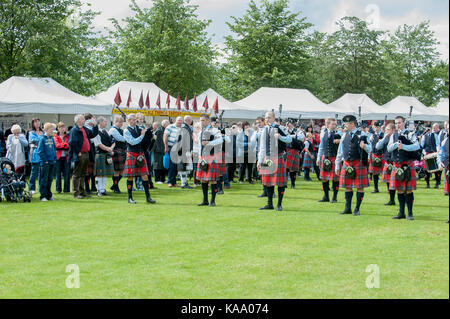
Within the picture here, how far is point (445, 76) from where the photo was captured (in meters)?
1.83

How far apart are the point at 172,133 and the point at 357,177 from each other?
18.0 ft

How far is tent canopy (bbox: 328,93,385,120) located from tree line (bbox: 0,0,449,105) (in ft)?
11.5

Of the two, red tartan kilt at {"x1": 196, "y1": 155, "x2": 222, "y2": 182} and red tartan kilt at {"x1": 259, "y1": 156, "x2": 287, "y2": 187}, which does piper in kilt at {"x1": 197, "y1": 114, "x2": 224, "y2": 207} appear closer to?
Answer: red tartan kilt at {"x1": 196, "y1": 155, "x2": 222, "y2": 182}

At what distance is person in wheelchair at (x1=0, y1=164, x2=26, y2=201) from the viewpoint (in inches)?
391

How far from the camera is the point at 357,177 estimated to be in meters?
8.42

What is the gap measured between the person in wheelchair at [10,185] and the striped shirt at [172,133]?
12.3 ft

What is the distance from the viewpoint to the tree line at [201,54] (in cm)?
2294

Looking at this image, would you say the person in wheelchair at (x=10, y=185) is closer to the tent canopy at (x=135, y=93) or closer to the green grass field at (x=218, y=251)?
the green grass field at (x=218, y=251)

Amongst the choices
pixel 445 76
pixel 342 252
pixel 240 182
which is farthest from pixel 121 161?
pixel 445 76

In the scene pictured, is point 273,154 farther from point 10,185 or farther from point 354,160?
point 10,185

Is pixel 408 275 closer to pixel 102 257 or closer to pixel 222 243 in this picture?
pixel 222 243


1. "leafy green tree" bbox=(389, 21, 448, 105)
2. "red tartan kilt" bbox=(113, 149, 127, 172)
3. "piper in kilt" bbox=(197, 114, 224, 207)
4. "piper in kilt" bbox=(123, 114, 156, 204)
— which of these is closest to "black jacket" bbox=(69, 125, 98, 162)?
"red tartan kilt" bbox=(113, 149, 127, 172)

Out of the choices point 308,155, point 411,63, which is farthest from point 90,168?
point 411,63

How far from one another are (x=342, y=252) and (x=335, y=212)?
10.7 feet
